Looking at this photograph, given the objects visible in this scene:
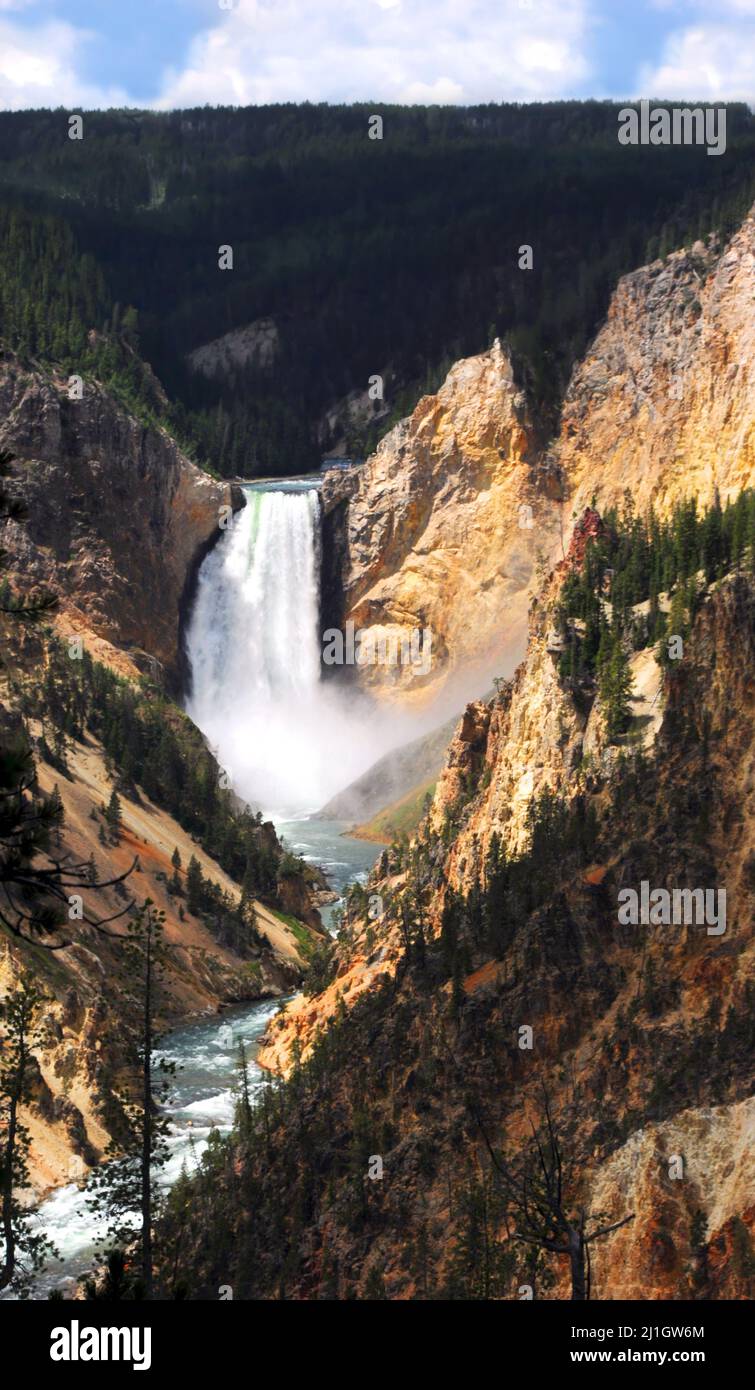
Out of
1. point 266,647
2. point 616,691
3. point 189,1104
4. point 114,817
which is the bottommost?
point 189,1104

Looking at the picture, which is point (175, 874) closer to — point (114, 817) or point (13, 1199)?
point (114, 817)

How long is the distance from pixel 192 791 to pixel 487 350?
7591cm

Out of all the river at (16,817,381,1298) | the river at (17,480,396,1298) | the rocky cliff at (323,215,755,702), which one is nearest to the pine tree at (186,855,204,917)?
the river at (16,817,381,1298)

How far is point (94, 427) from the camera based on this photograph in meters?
167

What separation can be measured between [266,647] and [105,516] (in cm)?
2360

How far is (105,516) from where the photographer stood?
167125mm

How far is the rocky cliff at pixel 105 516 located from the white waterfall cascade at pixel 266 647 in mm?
4339

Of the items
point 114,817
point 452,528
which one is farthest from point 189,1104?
point 452,528

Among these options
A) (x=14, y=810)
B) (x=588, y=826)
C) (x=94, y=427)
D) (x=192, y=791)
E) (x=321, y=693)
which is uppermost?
(x=94, y=427)

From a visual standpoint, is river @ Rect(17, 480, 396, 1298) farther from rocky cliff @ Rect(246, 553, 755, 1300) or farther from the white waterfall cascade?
rocky cliff @ Rect(246, 553, 755, 1300)

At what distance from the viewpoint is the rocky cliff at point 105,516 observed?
521 ft

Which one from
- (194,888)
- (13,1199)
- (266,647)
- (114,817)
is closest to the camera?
(13,1199)

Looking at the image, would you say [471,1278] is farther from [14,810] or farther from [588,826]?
[14,810]
